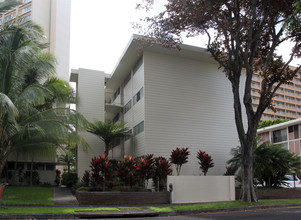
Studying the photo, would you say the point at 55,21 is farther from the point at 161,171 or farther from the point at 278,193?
the point at 278,193

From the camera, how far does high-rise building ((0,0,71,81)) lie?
170 ft

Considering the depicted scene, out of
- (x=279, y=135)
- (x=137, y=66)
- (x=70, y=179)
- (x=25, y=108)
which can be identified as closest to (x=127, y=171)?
(x=25, y=108)

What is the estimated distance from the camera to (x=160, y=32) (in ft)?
53.8

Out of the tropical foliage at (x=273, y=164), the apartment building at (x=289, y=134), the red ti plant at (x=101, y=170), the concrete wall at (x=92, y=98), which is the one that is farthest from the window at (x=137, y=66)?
the apartment building at (x=289, y=134)

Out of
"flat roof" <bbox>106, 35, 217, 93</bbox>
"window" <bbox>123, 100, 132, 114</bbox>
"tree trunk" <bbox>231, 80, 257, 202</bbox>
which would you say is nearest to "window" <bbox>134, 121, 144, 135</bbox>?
"window" <bbox>123, 100, 132, 114</bbox>

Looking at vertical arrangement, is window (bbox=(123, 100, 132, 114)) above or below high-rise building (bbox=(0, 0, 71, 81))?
below

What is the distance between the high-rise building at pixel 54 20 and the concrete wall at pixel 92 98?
84.3ft

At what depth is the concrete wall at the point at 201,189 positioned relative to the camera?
15344 mm

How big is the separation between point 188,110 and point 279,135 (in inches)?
809

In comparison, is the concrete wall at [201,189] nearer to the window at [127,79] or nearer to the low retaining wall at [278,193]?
the low retaining wall at [278,193]

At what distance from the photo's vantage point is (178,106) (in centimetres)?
2133

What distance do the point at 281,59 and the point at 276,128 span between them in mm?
23314

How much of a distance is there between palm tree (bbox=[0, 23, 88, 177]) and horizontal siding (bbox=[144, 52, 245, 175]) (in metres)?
5.34

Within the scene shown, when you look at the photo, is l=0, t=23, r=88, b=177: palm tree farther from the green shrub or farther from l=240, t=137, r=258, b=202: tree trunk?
l=240, t=137, r=258, b=202: tree trunk
